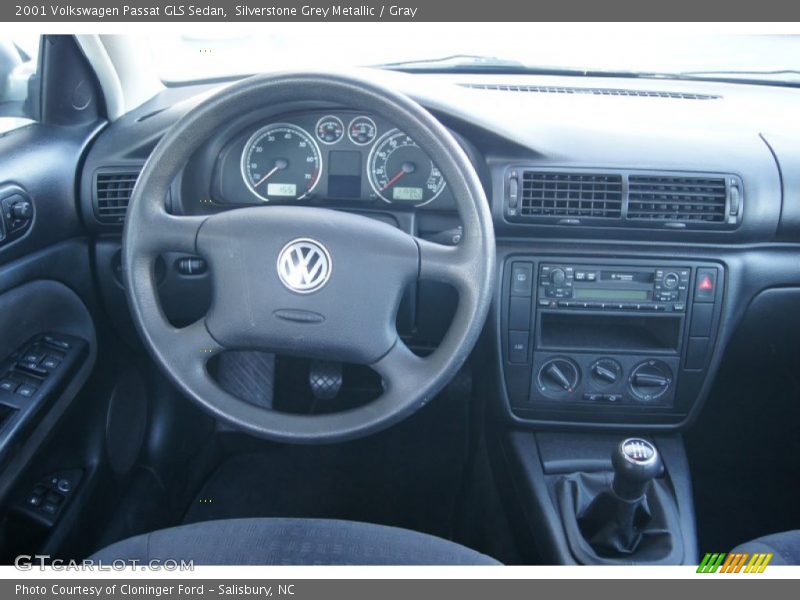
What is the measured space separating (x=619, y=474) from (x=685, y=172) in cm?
62

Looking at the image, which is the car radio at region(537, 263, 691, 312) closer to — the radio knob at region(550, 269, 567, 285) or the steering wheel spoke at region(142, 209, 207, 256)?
the radio knob at region(550, 269, 567, 285)

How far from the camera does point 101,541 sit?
1687 millimetres

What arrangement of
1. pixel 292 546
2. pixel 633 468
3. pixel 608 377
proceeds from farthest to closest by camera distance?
pixel 608 377, pixel 633 468, pixel 292 546

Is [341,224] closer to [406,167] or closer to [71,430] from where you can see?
[406,167]

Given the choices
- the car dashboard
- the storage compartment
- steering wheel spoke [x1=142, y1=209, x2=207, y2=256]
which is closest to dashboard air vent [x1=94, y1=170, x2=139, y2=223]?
the car dashboard

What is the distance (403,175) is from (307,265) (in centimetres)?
41

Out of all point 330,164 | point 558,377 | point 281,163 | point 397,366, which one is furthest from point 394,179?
point 558,377

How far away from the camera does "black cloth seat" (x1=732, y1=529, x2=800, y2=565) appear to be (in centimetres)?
120

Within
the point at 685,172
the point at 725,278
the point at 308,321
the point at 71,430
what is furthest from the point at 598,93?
the point at 71,430

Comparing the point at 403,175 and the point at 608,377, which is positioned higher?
the point at 403,175

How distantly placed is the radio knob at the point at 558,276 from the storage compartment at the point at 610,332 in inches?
3.0

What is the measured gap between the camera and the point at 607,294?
5.21 feet

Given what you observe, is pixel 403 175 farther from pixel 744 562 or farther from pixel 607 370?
pixel 744 562

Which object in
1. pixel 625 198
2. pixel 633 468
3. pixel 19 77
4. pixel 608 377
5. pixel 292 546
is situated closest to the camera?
pixel 292 546
